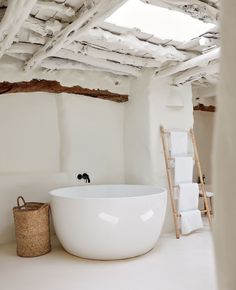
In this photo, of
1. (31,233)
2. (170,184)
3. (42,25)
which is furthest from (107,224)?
(42,25)

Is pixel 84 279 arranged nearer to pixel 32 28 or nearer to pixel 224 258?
pixel 32 28

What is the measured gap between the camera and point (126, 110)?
4.39m

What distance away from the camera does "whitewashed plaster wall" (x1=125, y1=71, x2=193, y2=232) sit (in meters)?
3.88

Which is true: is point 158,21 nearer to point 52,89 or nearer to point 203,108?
point 52,89

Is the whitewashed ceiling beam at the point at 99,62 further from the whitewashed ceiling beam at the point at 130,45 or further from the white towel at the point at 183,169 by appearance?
the white towel at the point at 183,169

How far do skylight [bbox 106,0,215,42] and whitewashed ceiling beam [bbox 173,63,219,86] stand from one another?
1.88ft

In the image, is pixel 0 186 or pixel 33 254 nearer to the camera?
pixel 33 254

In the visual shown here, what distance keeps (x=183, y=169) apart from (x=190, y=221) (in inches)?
25.2

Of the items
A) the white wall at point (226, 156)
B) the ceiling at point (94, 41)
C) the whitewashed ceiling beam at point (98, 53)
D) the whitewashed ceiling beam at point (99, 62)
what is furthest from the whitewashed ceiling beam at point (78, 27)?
the white wall at point (226, 156)

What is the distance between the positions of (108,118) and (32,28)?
6.75 ft

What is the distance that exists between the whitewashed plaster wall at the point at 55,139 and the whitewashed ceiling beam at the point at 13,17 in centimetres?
101

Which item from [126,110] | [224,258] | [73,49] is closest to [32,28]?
[73,49]

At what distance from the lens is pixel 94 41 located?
290 cm

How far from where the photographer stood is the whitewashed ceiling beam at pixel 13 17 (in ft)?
6.39
